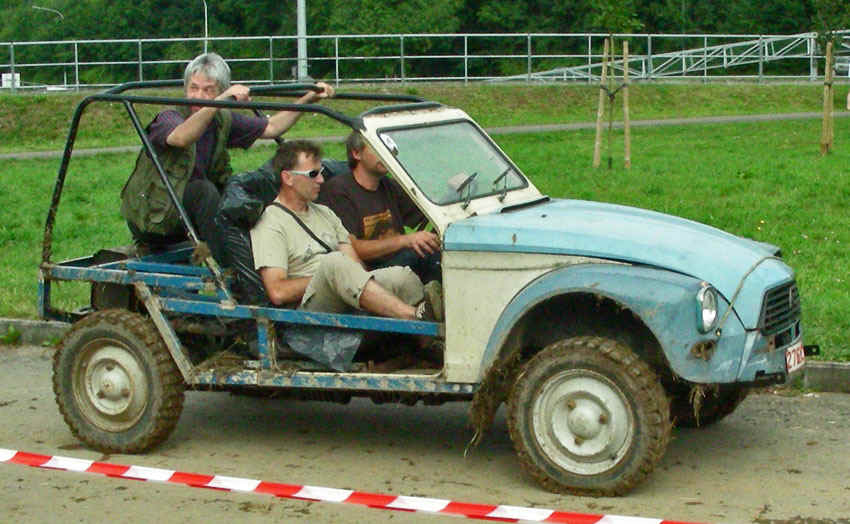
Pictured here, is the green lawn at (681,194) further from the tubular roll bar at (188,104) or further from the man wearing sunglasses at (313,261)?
the man wearing sunglasses at (313,261)

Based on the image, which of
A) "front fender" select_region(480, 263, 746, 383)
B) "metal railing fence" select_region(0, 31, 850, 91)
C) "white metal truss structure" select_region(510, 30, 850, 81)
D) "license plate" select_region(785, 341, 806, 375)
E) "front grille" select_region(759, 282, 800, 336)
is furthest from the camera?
"white metal truss structure" select_region(510, 30, 850, 81)

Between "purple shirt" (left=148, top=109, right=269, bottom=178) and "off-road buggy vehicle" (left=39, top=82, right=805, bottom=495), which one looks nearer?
"off-road buggy vehicle" (left=39, top=82, right=805, bottom=495)

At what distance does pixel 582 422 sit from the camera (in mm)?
6320

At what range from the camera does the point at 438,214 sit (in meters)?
6.79

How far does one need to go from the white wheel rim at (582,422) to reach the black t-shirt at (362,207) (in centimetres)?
158

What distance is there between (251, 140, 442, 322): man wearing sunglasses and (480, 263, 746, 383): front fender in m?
0.76

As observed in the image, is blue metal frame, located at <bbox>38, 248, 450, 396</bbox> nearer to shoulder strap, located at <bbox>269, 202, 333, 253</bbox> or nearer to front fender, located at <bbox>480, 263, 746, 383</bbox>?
shoulder strap, located at <bbox>269, 202, 333, 253</bbox>

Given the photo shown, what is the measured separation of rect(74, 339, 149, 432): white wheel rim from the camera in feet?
23.8

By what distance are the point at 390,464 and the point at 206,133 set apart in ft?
6.95

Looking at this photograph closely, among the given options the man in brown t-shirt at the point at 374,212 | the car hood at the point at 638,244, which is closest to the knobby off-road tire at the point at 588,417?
the car hood at the point at 638,244

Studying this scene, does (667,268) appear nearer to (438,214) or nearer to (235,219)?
(438,214)

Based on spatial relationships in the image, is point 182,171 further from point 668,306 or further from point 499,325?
point 668,306

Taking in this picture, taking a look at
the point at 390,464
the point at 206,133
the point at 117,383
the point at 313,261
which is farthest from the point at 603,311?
the point at 206,133

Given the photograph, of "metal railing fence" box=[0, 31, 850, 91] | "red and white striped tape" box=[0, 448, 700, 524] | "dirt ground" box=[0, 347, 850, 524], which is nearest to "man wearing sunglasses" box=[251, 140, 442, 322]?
"dirt ground" box=[0, 347, 850, 524]
